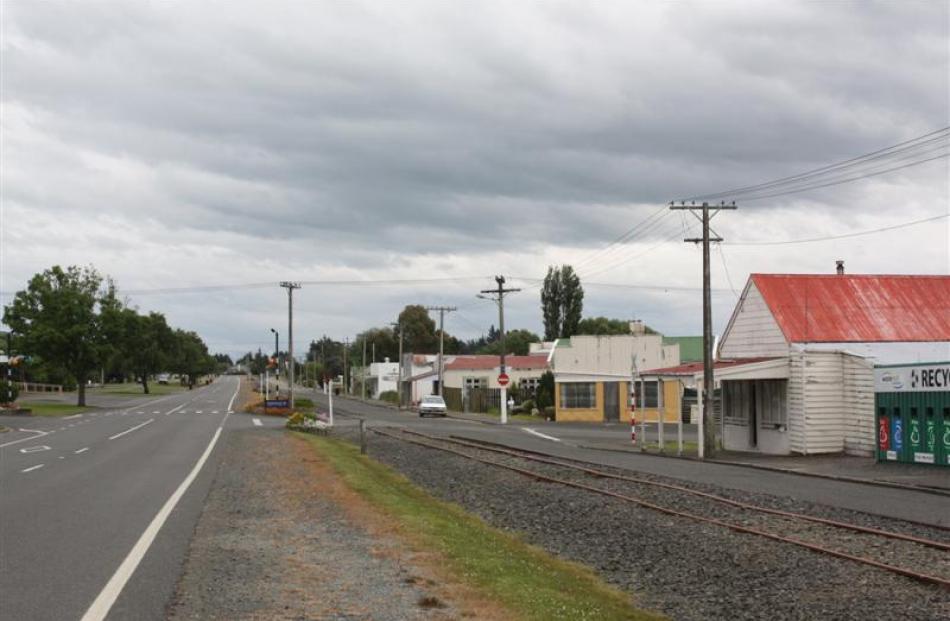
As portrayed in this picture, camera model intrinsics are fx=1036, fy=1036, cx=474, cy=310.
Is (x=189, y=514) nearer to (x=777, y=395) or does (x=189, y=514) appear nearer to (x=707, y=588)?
(x=707, y=588)

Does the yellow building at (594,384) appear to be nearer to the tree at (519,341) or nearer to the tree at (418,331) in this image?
the tree at (519,341)

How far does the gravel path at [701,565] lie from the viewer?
9820 millimetres

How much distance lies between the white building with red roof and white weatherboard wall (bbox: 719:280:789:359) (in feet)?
0.11

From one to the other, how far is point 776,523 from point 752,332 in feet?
69.9

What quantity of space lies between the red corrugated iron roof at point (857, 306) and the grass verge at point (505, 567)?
734 inches

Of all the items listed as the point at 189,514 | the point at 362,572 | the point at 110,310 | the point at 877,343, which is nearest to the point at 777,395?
the point at 877,343

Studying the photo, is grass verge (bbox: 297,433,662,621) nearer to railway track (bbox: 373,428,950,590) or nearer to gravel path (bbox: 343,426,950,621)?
gravel path (bbox: 343,426,950,621)

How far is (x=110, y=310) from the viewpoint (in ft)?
275

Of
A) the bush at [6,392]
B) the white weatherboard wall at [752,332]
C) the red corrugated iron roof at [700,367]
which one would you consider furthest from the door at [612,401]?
the bush at [6,392]

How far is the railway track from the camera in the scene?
12.1 m

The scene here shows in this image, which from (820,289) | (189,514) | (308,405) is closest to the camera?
(189,514)

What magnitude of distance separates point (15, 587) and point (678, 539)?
28.2ft

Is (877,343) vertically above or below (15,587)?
above

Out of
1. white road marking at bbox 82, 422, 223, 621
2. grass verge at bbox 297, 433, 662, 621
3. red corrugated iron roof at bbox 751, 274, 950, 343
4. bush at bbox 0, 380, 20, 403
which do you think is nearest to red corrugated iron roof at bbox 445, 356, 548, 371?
bush at bbox 0, 380, 20, 403
